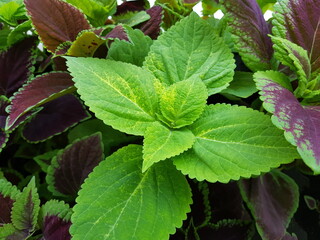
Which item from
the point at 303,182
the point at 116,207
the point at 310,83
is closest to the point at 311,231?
the point at 303,182

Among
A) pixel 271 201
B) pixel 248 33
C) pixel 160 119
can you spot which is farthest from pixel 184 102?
pixel 271 201

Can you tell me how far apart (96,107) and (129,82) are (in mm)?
56

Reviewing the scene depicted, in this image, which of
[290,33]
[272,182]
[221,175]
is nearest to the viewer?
[221,175]

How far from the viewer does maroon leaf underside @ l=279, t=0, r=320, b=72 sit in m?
0.49

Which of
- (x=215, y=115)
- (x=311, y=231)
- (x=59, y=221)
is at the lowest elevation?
(x=311, y=231)

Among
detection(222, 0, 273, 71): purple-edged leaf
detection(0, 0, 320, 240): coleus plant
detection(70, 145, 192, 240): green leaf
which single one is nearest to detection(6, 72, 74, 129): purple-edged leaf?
detection(0, 0, 320, 240): coleus plant

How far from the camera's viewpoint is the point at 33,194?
0.47 m

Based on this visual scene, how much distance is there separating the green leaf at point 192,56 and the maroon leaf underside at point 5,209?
0.80 feet

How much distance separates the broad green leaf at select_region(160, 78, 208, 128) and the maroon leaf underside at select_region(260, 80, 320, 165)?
0.07 m

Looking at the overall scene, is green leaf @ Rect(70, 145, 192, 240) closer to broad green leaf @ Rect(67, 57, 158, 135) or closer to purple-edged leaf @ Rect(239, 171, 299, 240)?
broad green leaf @ Rect(67, 57, 158, 135)

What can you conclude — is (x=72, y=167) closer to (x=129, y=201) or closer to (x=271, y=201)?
(x=129, y=201)

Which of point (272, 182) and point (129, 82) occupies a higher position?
point (129, 82)

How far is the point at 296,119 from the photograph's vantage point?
1.27 ft

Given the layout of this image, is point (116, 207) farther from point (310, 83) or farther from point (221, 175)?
point (310, 83)
